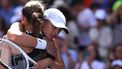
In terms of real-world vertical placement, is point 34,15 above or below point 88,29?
below

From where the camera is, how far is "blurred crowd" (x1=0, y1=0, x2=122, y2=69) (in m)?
11.4

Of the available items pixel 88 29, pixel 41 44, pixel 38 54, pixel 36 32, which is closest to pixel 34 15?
pixel 36 32

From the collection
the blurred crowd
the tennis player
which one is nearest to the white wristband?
the tennis player

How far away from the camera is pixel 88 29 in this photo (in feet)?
43.8

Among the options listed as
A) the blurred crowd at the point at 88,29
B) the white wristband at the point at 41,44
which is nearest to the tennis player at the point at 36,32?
the white wristband at the point at 41,44

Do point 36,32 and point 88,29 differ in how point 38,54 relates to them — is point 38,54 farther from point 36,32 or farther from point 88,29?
point 88,29

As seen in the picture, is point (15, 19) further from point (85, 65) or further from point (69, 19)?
point (85, 65)

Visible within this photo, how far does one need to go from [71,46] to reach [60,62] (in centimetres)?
421

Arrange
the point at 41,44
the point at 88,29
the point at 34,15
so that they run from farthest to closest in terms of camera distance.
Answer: the point at 88,29
the point at 41,44
the point at 34,15

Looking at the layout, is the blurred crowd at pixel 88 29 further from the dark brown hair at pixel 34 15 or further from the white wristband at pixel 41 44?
the dark brown hair at pixel 34 15

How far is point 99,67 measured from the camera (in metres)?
11.6

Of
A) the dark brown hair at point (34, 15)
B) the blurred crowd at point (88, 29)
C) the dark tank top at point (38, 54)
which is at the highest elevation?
the blurred crowd at point (88, 29)

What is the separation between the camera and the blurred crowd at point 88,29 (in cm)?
1138

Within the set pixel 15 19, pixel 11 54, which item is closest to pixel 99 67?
pixel 15 19
